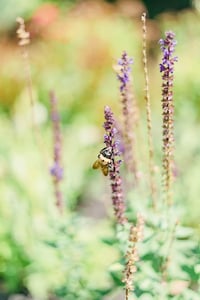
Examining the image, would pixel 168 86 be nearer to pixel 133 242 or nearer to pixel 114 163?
pixel 114 163

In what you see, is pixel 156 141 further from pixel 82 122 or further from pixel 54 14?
pixel 54 14

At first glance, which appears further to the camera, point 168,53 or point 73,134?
point 73,134

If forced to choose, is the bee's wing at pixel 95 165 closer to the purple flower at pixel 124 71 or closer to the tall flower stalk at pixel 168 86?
Answer: the tall flower stalk at pixel 168 86

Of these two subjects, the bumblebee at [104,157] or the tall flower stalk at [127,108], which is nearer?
the bumblebee at [104,157]

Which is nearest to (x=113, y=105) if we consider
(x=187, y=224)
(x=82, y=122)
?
(x=82, y=122)

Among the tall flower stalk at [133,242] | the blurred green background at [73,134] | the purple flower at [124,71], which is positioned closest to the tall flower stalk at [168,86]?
the purple flower at [124,71]

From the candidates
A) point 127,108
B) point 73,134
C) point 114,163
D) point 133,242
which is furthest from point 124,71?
point 73,134
